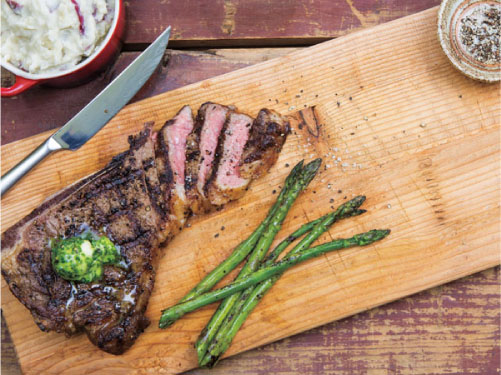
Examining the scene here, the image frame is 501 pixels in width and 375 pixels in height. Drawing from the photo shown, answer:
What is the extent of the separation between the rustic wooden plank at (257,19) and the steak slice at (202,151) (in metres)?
0.75

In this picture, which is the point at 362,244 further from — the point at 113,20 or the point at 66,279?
the point at 113,20

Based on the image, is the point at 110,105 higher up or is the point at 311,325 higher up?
the point at 110,105

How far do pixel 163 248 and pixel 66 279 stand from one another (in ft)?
2.33

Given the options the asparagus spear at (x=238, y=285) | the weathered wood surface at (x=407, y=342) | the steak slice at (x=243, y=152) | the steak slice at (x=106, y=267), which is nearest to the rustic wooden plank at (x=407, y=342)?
the weathered wood surface at (x=407, y=342)

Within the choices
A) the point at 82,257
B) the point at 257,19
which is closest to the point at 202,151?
the point at 82,257

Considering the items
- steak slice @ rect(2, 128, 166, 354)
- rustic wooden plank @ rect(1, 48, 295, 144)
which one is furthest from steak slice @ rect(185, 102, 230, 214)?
rustic wooden plank @ rect(1, 48, 295, 144)

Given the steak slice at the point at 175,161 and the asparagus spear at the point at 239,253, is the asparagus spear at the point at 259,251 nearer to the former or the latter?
the asparagus spear at the point at 239,253

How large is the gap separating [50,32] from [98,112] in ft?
2.07

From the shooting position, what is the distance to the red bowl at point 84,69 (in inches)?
123

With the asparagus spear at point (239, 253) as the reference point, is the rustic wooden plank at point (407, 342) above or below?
below

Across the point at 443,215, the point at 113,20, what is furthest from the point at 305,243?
the point at 113,20

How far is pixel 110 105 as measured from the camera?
3.35 metres

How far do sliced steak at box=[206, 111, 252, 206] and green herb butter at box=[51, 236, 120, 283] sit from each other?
2.70ft

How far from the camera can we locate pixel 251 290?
3.26m
